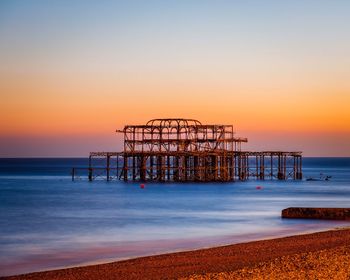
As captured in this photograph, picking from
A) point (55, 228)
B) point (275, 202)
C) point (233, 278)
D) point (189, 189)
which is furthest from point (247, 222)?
point (189, 189)

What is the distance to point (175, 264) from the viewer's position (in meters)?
20.5

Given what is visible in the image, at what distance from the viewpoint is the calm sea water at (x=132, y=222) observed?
25953mm

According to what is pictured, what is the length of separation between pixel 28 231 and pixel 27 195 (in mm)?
29722

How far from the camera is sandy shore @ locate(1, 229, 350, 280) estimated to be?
53.0ft

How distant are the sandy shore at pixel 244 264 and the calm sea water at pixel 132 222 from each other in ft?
8.45

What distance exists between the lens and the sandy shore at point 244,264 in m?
16.1

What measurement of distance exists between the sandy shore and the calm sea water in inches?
101

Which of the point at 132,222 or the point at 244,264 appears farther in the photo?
the point at 132,222

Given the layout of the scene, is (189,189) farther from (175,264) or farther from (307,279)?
(307,279)

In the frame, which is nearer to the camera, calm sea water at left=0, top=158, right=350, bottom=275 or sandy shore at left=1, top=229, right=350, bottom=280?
sandy shore at left=1, top=229, right=350, bottom=280

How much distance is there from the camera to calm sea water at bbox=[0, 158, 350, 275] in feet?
85.1

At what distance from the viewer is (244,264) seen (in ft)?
63.8

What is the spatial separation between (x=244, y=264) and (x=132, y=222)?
61.5 feet

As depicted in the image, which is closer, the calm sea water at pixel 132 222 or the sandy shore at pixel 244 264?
the sandy shore at pixel 244 264
